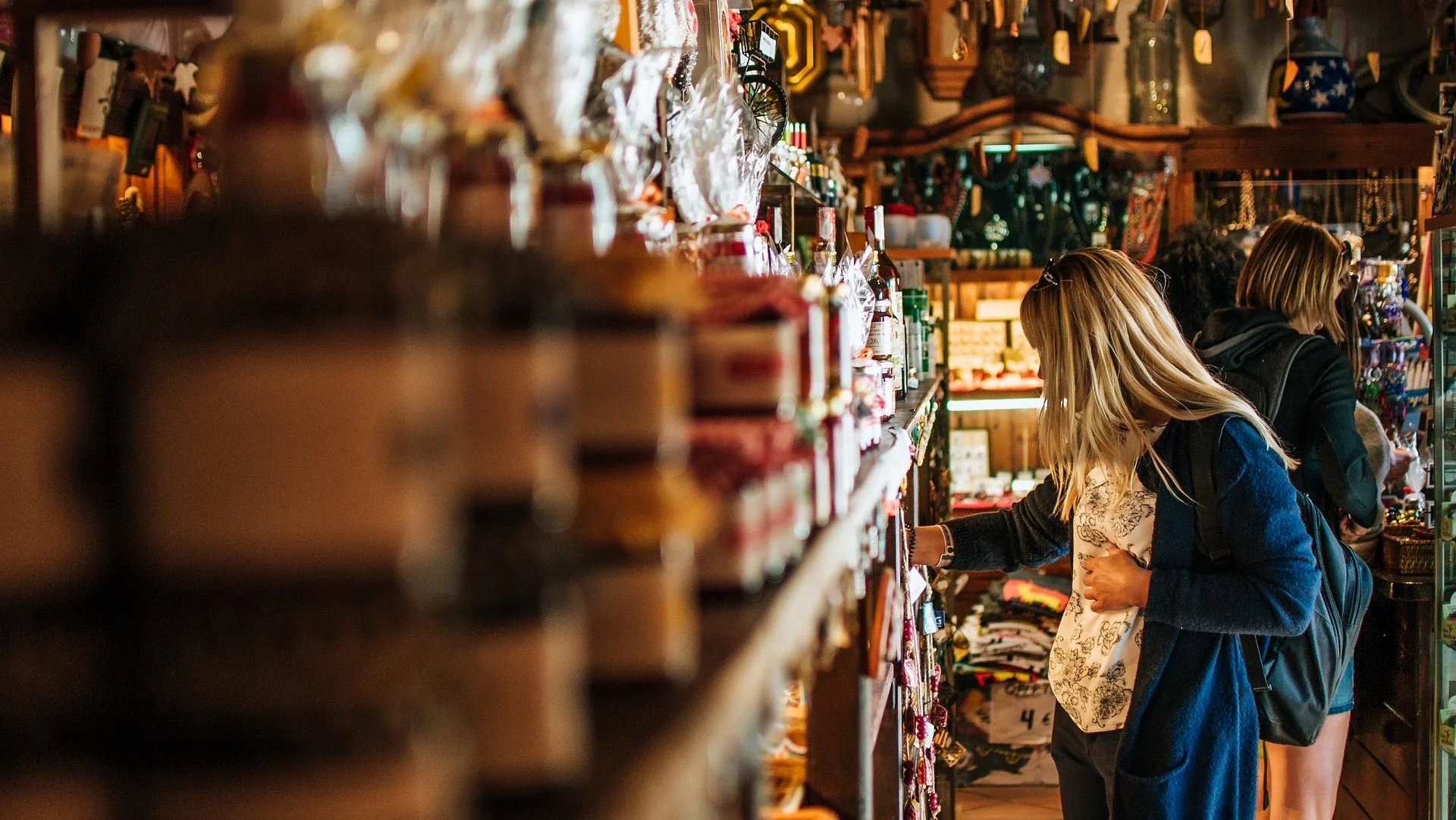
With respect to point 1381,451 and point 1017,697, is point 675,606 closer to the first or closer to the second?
point 1381,451

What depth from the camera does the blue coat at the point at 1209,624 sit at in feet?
7.39

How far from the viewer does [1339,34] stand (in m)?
6.50

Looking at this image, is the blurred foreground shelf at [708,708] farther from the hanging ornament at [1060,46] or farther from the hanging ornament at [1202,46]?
the hanging ornament at [1202,46]

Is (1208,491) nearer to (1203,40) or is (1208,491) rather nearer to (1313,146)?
(1203,40)

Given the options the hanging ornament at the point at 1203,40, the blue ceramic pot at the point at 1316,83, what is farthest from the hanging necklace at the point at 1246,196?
the hanging ornament at the point at 1203,40

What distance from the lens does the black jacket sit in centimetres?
360

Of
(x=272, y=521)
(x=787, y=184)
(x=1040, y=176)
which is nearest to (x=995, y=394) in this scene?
(x=1040, y=176)

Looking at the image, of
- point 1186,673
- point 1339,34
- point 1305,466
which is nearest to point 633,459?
point 1186,673

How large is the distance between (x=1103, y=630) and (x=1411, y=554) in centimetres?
213

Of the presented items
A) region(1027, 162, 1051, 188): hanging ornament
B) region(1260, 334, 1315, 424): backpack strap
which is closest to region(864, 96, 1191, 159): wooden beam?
region(1027, 162, 1051, 188): hanging ornament

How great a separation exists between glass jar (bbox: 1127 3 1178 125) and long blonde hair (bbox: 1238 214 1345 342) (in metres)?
2.95

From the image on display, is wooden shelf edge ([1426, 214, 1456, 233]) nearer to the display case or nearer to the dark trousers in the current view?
the display case

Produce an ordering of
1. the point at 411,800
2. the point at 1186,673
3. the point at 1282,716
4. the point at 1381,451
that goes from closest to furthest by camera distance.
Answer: the point at 411,800 → the point at 1186,673 → the point at 1282,716 → the point at 1381,451

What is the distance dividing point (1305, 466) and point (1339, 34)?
12.2 ft
